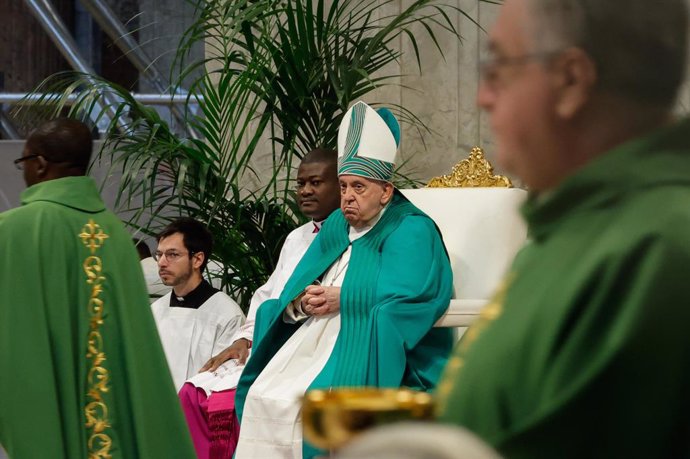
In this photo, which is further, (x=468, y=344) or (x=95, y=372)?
(x=95, y=372)

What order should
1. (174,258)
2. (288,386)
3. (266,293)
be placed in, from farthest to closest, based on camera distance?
1. (174,258)
2. (266,293)
3. (288,386)

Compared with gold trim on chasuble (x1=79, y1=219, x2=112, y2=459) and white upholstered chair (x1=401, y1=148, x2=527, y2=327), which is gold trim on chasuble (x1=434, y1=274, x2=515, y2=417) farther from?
white upholstered chair (x1=401, y1=148, x2=527, y2=327)

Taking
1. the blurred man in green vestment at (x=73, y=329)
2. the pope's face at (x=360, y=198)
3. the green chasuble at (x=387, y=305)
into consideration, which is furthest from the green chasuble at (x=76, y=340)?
the pope's face at (x=360, y=198)

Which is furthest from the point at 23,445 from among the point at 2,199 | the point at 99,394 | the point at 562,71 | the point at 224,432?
the point at 2,199

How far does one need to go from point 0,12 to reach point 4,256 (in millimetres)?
8290

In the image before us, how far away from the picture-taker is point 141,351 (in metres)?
3.81

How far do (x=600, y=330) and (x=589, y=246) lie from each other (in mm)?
82

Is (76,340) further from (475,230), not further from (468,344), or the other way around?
(468,344)

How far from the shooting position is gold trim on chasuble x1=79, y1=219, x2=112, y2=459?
368 centimetres

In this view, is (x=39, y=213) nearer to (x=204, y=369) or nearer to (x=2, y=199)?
(x=204, y=369)

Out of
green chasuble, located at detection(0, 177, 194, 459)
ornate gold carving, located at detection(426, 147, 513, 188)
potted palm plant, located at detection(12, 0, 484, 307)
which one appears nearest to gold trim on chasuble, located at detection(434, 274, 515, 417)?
green chasuble, located at detection(0, 177, 194, 459)

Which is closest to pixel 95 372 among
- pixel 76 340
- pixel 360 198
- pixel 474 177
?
pixel 76 340

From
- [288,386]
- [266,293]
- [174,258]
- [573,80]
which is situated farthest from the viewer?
[174,258]

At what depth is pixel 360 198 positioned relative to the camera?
15.9 ft
